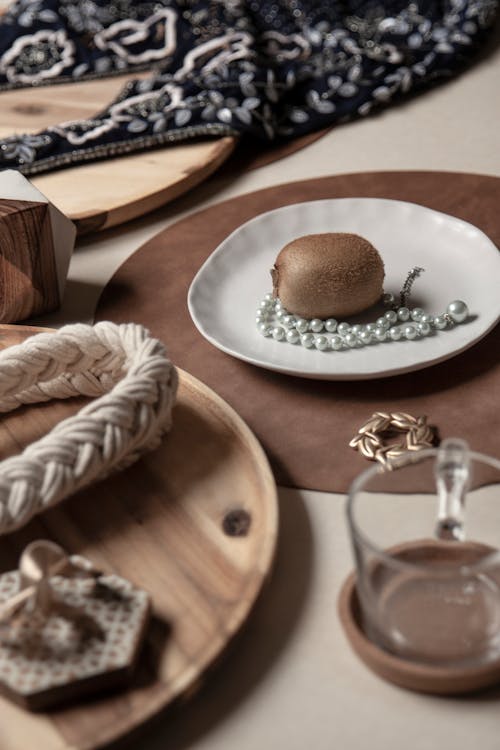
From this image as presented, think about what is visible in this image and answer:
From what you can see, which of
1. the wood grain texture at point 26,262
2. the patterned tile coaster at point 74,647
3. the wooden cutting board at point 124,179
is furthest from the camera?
the wooden cutting board at point 124,179

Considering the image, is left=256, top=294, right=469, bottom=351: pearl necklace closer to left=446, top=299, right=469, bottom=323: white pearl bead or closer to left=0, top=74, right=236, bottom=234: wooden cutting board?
left=446, top=299, right=469, bottom=323: white pearl bead

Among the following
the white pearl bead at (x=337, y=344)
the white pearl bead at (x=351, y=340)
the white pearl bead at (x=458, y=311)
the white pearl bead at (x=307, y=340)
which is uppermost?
the white pearl bead at (x=458, y=311)

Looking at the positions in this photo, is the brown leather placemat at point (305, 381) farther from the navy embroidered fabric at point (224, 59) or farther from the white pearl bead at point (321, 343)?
the navy embroidered fabric at point (224, 59)

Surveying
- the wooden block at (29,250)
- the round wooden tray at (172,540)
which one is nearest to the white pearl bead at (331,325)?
the round wooden tray at (172,540)

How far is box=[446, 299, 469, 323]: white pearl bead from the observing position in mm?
683

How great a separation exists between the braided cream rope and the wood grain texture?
0.13 m

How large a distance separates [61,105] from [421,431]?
2.24ft

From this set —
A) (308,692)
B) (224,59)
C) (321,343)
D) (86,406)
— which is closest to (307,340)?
(321,343)

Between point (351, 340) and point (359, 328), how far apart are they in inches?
0.5

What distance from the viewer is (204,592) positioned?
0.50 m

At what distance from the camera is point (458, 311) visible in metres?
0.68

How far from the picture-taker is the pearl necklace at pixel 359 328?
2.23 feet

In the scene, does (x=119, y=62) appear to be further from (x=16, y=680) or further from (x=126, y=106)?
(x=16, y=680)

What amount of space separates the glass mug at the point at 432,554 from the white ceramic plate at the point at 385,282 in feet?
0.46
